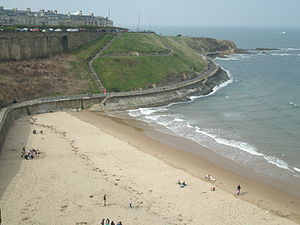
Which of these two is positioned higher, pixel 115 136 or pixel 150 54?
pixel 150 54

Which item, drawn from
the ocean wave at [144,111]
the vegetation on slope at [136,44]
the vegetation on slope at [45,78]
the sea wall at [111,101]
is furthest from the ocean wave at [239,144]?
the vegetation on slope at [136,44]

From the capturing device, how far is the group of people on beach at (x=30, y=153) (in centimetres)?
3495

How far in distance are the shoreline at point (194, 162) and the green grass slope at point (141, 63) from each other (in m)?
13.9

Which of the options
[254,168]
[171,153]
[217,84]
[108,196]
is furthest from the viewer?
[217,84]

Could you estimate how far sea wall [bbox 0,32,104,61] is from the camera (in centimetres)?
6332

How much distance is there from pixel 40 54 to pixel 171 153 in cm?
4294

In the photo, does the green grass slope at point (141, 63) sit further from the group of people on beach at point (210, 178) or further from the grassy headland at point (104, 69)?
the group of people on beach at point (210, 178)

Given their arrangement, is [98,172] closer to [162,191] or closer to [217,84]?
[162,191]

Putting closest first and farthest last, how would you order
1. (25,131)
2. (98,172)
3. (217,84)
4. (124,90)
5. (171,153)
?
(98,172), (171,153), (25,131), (124,90), (217,84)

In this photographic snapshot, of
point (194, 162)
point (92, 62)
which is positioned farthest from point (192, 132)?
point (92, 62)

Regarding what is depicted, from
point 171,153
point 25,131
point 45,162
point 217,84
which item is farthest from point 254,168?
point 217,84

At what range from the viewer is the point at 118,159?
120 ft

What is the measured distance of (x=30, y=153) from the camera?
35.9 m

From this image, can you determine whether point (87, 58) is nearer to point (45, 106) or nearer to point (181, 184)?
point (45, 106)
